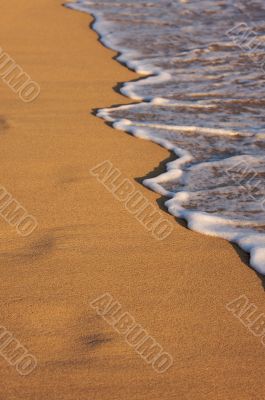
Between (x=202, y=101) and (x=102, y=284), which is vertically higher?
(x=102, y=284)

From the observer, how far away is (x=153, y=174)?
3.95 meters

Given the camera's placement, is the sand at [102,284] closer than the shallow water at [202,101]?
Yes

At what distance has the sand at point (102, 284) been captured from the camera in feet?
7.53

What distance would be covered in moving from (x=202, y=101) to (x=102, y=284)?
2.93m

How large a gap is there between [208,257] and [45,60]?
3755mm

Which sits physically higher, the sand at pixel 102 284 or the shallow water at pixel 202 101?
the sand at pixel 102 284

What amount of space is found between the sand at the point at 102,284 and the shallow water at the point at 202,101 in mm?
173

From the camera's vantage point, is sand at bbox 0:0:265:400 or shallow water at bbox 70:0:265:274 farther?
shallow water at bbox 70:0:265:274

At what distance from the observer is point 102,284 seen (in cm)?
281

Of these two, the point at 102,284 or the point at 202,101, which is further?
the point at 202,101

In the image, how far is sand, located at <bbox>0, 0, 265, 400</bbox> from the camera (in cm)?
229

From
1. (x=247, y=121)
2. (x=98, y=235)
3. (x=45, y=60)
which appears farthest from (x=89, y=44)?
(x=98, y=235)

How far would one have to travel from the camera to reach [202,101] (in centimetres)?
543

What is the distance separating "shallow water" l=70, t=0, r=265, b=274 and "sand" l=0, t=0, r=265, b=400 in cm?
17
